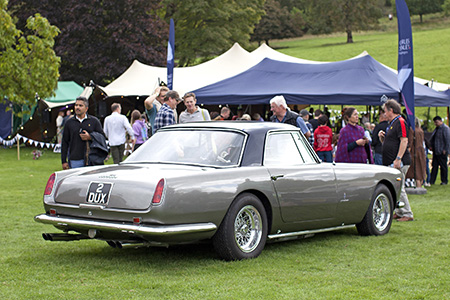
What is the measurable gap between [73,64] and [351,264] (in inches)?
1348

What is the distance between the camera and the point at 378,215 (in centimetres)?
946

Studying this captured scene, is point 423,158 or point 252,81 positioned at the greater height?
point 252,81

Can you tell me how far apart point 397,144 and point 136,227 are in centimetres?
554

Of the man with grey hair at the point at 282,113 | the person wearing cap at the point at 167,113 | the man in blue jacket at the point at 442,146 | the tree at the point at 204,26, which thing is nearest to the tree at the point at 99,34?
the tree at the point at 204,26

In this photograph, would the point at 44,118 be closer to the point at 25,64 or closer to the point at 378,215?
the point at 25,64

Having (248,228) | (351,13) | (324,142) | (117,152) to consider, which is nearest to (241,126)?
(248,228)

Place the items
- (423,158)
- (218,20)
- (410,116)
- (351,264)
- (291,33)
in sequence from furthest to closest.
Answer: (291,33) < (218,20) < (423,158) < (410,116) < (351,264)

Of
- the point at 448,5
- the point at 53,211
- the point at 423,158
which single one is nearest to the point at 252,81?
the point at 423,158

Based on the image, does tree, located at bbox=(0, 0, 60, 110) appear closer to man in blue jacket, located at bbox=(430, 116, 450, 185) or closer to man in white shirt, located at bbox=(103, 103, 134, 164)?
man in white shirt, located at bbox=(103, 103, 134, 164)

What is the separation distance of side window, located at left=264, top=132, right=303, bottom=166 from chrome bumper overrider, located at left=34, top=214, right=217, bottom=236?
1.42 metres

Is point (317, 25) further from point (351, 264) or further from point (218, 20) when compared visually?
point (351, 264)

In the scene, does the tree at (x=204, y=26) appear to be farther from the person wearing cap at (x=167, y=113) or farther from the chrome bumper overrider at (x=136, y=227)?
the chrome bumper overrider at (x=136, y=227)

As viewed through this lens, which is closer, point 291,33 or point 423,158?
point 423,158

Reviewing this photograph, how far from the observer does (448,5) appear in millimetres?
93812
